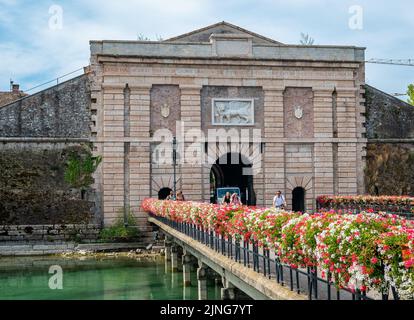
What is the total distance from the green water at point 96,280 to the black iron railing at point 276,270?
225 cm

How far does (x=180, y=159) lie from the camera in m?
25.0

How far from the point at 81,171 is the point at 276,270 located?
58.5 ft

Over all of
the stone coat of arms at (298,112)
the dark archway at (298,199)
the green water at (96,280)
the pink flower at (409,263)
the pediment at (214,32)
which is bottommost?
the green water at (96,280)

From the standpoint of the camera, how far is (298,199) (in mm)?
26562

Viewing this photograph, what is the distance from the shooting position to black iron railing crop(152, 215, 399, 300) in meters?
6.50

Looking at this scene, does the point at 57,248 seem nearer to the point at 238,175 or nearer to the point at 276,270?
the point at 238,175

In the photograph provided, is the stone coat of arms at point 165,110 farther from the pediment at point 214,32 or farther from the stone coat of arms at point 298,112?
the stone coat of arms at point 298,112

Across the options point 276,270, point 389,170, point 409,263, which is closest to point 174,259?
point 389,170

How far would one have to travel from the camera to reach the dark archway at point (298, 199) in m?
26.1

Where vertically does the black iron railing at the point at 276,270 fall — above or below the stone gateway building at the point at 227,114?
below

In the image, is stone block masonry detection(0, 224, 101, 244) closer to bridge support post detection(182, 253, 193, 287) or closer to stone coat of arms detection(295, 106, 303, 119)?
bridge support post detection(182, 253, 193, 287)

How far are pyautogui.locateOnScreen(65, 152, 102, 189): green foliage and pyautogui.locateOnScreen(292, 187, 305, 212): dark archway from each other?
8843mm

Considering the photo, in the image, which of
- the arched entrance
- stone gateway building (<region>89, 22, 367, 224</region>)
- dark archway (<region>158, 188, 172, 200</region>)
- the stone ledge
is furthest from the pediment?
the stone ledge

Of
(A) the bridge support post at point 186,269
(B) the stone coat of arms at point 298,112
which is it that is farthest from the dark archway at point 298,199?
(A) the bridge support post at point 186,269
